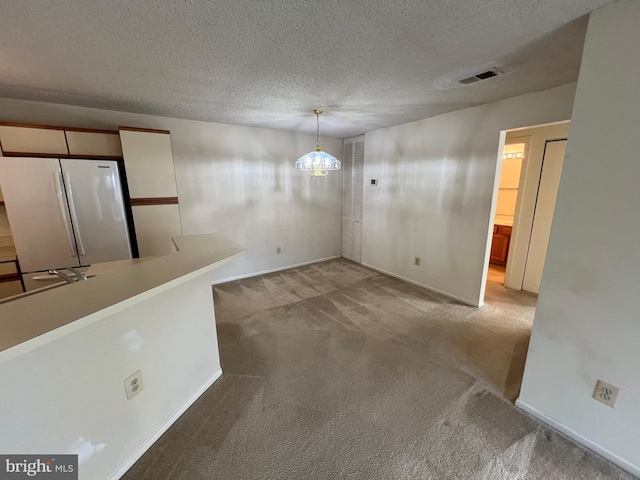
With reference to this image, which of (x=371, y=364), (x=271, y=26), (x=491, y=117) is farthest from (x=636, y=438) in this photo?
(x=271, y=26)

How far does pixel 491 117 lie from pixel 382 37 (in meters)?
1.97

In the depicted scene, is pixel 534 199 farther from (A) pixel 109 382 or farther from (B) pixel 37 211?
(B) pixel 37 211

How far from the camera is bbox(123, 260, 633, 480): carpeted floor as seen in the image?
137 cm

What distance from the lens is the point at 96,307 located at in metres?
0.92

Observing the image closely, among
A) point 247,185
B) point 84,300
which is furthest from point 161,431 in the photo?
point 247,185

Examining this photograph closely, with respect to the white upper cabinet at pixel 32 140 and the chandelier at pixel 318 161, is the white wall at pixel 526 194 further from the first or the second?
the white upper cabinet at pixel 32 140

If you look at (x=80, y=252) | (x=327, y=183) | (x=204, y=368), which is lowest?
(x=204, y=368)

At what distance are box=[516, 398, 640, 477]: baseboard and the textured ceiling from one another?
7.74ft

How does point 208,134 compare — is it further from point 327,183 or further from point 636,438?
point 636,438

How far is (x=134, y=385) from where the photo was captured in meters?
1.37

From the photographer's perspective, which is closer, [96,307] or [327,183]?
[96,307]

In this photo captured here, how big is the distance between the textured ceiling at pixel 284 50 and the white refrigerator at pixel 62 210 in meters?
0.71

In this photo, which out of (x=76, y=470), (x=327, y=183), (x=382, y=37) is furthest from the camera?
(x=327, y=183)

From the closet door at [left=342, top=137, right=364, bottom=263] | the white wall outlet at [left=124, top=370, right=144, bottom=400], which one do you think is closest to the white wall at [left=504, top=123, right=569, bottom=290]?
the closet door at [left=342, top=137, right=364, bottom=263]
